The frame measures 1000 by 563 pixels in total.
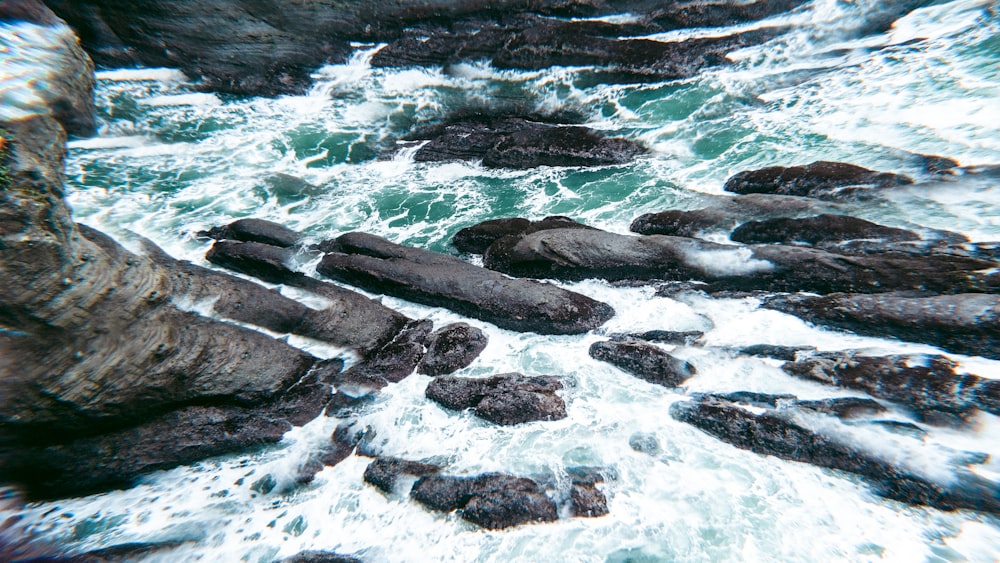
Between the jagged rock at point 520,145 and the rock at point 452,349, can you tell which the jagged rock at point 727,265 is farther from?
the jagged rock at point 520,145

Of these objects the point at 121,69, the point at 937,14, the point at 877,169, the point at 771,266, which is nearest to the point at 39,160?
the point at 771,266

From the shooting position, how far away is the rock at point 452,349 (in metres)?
9.59

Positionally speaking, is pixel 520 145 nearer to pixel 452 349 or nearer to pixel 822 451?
pixel 452 349

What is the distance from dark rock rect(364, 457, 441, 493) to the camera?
771 centimetres

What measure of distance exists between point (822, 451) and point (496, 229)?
8420 millimetres

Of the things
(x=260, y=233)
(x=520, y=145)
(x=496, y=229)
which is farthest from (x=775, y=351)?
(x=260, y=233)

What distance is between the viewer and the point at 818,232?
10641 millimetres

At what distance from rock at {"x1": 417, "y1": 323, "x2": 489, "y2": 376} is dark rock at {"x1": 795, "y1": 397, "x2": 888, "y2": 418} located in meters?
5.97

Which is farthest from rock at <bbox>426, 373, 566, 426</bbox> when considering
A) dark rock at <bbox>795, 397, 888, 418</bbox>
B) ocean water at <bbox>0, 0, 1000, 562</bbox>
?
dark rock at <bbox>795, 397, 888, 418</bbox>

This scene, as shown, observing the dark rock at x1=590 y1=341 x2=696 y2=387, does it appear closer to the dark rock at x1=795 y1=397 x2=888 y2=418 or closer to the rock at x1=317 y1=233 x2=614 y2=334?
the rock at x1=317 y1=233 x2=614 y2=334

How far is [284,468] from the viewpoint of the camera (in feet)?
26.8

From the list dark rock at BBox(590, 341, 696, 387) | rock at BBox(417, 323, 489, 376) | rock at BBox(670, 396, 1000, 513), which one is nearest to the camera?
rock at BBox(670, 396, 1000, 513)

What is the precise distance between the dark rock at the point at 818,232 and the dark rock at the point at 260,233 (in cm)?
1169

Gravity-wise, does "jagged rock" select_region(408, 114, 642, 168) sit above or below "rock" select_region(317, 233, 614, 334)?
above
